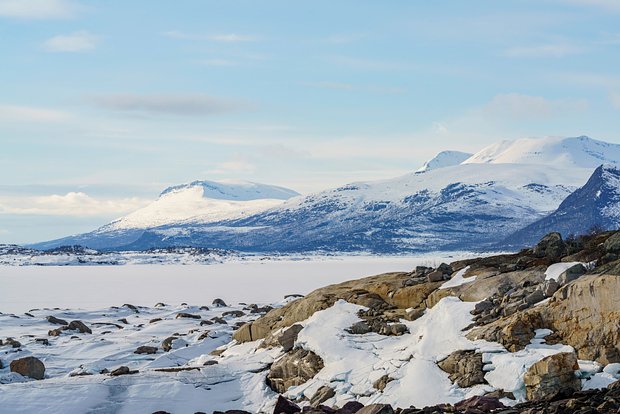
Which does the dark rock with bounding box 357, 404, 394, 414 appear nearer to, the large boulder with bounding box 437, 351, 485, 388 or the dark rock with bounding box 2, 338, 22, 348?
the large boulder with bounding box 437, 351, 485, 388

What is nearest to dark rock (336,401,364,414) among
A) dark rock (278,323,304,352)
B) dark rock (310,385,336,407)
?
dark rock (310,385,336,407)

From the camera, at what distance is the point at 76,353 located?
34.6 meters

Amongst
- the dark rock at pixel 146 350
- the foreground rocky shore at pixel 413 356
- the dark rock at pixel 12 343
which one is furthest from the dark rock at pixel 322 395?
the dark rock at pixel 12 343

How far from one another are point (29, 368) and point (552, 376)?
60.8 ft

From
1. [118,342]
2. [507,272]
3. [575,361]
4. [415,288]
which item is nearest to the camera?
[575,361]

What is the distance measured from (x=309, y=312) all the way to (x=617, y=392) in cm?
1415

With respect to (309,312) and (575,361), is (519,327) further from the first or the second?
(309,312)

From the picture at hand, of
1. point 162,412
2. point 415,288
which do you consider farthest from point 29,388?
point 415,288

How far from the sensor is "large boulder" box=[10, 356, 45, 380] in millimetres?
28344

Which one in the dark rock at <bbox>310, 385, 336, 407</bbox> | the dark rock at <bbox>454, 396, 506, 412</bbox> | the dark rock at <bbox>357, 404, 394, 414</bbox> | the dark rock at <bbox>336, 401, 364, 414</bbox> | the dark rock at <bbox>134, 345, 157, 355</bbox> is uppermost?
the dark rock at <bbox>357, 404, 394, 414</bbox>

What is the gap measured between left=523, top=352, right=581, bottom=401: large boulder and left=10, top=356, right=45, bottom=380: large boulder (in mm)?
17836

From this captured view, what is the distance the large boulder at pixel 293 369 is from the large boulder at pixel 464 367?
435 cm

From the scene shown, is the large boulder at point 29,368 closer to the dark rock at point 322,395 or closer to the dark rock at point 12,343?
the dark rock at point 12,343

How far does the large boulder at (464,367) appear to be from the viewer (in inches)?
802
